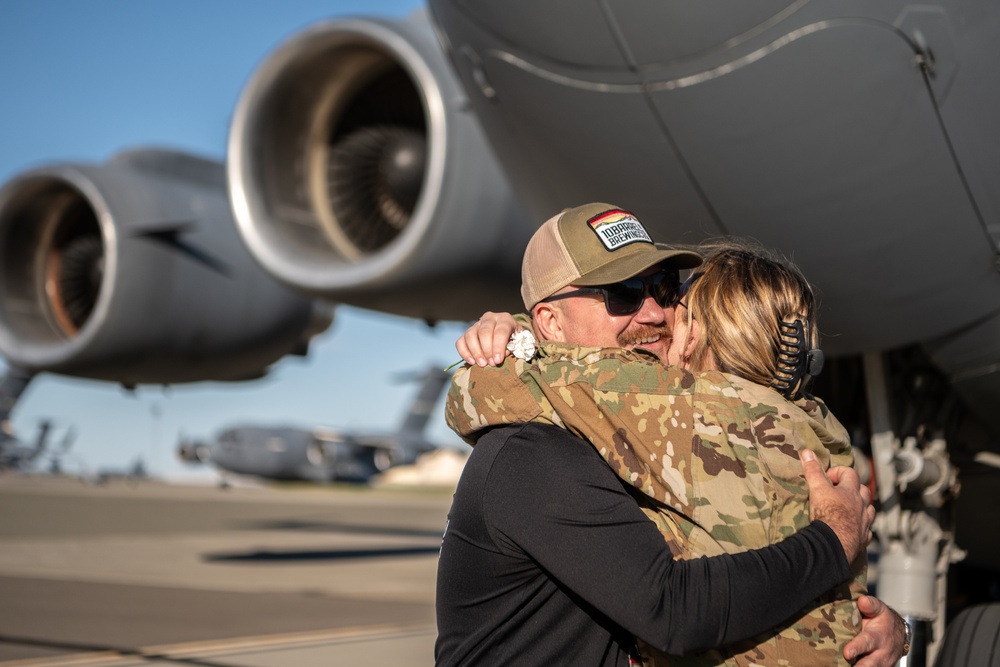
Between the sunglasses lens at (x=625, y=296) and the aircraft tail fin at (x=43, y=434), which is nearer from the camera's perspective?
the sunglasses lens at (x=625, y=296)

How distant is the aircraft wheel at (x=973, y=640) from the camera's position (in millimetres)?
3285

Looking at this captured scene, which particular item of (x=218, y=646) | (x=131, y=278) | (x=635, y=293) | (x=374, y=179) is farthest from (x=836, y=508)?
(x=131, y=278)

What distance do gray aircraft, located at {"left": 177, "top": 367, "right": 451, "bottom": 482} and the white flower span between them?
34.0 m

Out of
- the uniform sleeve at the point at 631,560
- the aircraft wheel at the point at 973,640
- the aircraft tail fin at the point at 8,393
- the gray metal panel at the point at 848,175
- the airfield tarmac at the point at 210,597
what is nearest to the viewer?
the uniform sleeve at the point at 631,560

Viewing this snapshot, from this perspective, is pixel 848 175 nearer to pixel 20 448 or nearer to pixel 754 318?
pixel 754 318

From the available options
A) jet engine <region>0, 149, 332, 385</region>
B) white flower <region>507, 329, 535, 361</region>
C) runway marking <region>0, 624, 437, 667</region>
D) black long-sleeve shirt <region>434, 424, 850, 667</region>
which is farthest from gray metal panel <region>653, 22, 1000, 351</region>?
jet engine <region>0, 149, 332, 385</region>

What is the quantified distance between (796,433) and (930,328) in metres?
1.84

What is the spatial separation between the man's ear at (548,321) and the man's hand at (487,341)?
4cm

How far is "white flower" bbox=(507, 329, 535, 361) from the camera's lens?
1471 millimetres

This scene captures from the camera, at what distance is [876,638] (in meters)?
1.39

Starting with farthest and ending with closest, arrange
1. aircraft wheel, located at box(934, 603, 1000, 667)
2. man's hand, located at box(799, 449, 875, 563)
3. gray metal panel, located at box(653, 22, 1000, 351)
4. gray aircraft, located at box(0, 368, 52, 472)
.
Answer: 1. gray aircraft, located at box(0, 368, 52, 472)
2. aircraft wheel, located at box(934, 603, 1000, 667)
3. gray metal panel, located at box(653, 22, 1000, 351)
4. man's hand, located at box(799, 449, 875, 563)

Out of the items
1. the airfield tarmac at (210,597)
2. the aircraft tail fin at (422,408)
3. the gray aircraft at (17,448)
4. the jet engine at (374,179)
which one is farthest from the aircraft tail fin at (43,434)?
the jet engine at (374,179)

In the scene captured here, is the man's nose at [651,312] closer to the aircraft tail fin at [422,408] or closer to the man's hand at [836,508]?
the man's hand at [836,508]

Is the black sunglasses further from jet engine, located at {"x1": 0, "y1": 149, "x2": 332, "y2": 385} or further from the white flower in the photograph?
jet engine, located at {"x1": 0, "y1": 149, "x2": 332, "y2": 385}
